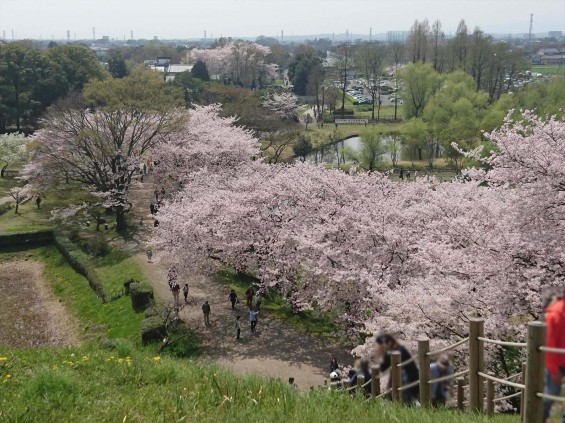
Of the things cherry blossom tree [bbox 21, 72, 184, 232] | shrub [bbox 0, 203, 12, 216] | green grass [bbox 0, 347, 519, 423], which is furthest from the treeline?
green grass [bbox 0, 347, 519, 423]

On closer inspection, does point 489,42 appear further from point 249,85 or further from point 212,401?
point 212,401

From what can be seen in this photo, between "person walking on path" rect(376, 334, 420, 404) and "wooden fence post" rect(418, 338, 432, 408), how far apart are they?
69mm

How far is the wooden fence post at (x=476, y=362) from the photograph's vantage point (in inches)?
198

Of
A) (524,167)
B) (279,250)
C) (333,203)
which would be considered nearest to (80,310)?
(279,250)

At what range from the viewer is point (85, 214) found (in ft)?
93.1

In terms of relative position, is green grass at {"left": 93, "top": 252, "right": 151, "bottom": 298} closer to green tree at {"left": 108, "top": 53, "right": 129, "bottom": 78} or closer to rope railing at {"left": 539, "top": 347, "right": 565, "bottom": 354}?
rope railing at {"left": 539, "top": 347, "right": 565, "bottom": 354}

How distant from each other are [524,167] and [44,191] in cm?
2474

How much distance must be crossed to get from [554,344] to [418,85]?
162ft

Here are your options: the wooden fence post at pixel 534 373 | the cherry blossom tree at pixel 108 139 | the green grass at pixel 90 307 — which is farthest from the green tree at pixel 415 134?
the wooden fence post at pixel 534 373

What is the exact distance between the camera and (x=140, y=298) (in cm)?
1803

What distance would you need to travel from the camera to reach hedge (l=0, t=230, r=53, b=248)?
1006 inches

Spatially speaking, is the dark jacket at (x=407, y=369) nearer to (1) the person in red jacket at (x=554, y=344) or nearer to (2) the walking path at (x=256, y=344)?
(1) the person in red jacket at (x=554, y=344)

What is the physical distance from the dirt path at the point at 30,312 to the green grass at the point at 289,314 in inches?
234

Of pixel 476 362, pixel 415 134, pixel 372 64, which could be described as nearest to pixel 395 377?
pixel 476 362
